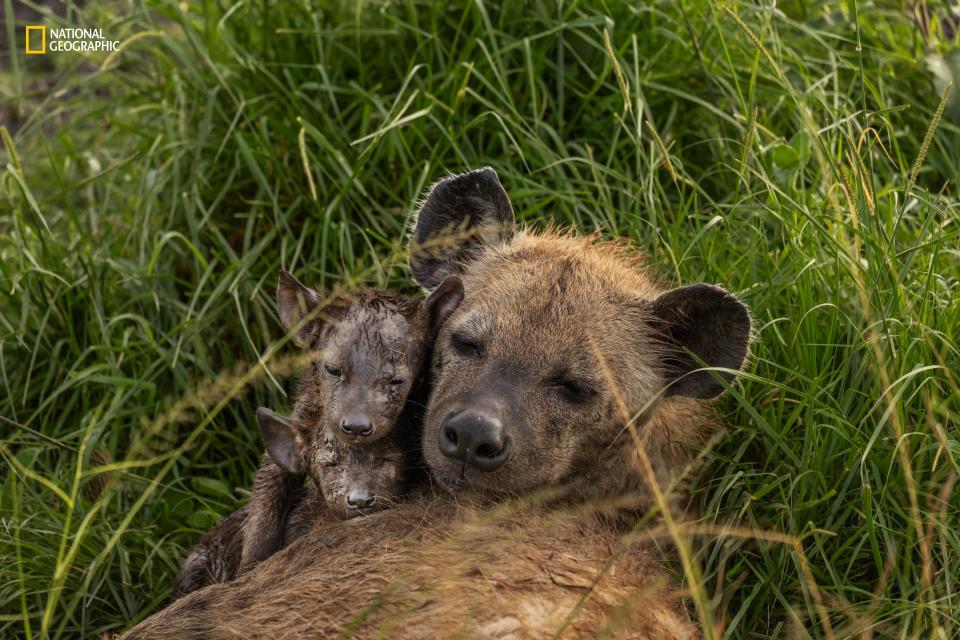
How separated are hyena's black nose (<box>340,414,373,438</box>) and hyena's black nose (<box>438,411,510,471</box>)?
0.24m

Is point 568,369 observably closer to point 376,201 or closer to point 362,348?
point 362,348

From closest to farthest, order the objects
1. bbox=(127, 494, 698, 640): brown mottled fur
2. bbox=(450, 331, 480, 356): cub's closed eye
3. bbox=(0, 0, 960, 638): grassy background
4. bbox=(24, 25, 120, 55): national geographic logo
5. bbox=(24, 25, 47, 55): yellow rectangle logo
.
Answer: bbox=(127, 494, 698, 640): brown mottled fur
bbox=(450, 331, 480, 356): cub's closed eye
bbox=(0, 0, 960, 638): grassy background
bbox=(24, 25, 120, 55): national geographic logo
bbox=(24, 25, 47, 55): yellow rectangle logo

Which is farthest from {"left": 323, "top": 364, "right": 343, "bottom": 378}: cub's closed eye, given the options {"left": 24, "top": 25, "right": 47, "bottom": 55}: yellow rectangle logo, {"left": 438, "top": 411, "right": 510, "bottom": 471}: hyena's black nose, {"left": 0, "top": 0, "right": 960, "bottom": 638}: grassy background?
{"left": 24, "top": 25, "right": 47, "bottom": 55}: yellow rectangle logo

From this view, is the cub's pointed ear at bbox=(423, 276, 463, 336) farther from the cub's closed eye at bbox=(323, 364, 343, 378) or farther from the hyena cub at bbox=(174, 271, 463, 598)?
the cub's closed eye at bbox=(323, 364, 343, 378)

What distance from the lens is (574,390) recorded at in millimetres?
3508

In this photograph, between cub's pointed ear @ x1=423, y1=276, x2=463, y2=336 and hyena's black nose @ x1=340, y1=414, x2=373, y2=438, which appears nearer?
hyena's black nose @ x1=340, y1=414, x2=373, y2=438

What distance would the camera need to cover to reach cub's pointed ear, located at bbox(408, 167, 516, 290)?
412 centimetres

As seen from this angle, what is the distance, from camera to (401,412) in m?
3.60

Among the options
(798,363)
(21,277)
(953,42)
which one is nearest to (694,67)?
(953,42)

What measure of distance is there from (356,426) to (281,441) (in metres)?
0.48

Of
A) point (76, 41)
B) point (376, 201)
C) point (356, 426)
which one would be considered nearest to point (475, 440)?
point (356, 426)

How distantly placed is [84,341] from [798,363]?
119 inches

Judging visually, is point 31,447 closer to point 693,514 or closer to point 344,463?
point 344,463

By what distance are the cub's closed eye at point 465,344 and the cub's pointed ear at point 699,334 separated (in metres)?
0.60
